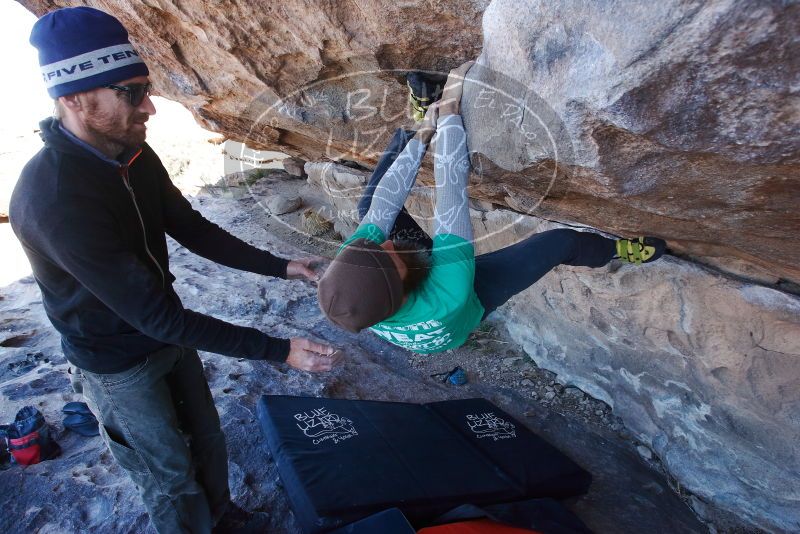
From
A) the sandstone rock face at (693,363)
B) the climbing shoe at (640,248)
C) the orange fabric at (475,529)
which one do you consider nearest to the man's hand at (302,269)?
the orange fabric at (475,529)

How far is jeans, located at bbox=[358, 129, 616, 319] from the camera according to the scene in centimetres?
217

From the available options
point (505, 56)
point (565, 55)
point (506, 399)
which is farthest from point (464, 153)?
point (506, 399)

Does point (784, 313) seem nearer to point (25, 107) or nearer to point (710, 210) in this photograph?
point (710, 210)

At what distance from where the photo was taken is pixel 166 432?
1761mm

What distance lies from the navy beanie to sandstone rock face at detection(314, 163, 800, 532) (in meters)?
2.33

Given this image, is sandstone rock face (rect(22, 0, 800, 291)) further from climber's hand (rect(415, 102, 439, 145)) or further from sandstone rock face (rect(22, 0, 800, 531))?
climber's hand (rect(415, 102, 439, 145))

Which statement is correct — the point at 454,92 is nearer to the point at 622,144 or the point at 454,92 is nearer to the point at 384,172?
the point at 384,172

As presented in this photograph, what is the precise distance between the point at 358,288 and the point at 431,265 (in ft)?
1.26

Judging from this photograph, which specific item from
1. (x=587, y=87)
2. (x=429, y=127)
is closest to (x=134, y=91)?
(x=429, y=127)

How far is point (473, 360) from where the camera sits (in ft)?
13.4

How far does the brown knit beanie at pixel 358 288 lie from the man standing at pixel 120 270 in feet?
0.54

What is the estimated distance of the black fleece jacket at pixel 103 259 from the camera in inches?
55.9

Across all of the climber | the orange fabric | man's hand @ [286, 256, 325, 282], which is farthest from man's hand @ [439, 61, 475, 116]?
the orange fabric

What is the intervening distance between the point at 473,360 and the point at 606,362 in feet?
3.54
